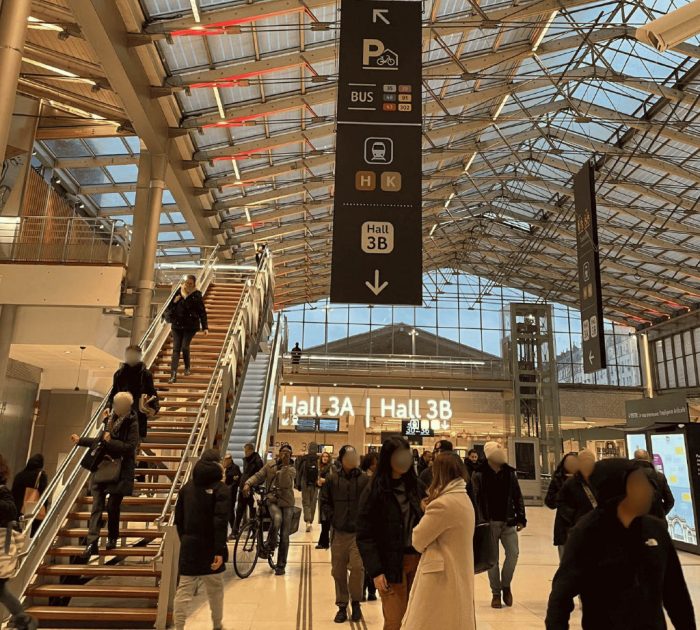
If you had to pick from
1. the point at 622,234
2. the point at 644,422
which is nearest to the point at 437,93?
the point at 644,422

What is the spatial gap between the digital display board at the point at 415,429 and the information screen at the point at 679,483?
14398 millimetres

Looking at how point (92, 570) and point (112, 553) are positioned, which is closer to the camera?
point (92, 570)

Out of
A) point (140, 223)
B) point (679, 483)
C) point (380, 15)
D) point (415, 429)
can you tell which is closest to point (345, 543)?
point (380, 15)

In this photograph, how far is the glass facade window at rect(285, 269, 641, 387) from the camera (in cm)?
3784

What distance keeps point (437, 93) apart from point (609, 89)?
210 inches

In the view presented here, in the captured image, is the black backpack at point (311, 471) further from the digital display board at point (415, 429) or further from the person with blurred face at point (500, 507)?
the digital display board at point (415, 429)

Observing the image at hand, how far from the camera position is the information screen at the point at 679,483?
33.9 feet

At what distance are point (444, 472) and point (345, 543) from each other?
302cm

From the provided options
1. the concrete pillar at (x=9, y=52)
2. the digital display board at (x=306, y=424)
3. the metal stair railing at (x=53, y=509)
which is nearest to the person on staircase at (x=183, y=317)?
the metal stair railing at (x=53, y=509)

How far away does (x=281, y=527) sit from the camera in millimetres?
8281

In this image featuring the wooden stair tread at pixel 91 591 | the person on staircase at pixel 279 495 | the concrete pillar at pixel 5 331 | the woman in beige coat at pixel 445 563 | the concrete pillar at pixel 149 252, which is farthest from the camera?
the concrete pillar at pixel 149 252

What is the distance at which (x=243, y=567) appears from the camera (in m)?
7.90

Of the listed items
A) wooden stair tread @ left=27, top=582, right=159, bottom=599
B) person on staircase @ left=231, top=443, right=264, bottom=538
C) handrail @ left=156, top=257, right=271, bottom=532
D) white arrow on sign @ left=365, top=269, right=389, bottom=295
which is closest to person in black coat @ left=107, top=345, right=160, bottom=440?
handrail @ left=156, top=257, right=271, bottom=532

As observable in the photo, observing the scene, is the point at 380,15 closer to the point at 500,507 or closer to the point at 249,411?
the point at 500,507
